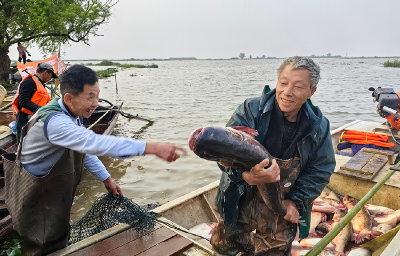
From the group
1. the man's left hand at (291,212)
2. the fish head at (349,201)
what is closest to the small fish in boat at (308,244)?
the fish head at (349,201)

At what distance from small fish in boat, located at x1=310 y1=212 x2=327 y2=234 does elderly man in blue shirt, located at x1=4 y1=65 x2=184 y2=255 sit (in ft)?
10.3

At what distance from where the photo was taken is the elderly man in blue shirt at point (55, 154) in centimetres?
220

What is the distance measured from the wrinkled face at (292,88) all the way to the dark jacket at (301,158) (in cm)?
13

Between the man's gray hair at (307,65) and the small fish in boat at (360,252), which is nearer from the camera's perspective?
the man's gray hair at (307,65)

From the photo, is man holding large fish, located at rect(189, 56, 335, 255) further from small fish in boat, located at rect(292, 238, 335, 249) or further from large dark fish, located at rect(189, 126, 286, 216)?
small fish in boat, located at rect(292, 238, 335, 249)

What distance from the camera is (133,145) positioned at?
2176 millimetres

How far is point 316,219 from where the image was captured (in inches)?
176

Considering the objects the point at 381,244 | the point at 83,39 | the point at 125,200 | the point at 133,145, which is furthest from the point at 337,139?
the point at 83,39

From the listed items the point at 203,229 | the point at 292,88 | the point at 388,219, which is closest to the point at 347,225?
the point at 388,219

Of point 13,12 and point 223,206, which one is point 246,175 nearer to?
point 223,206

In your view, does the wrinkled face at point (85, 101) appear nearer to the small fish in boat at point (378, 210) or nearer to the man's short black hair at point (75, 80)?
the man's short black hair at point (75, 80)

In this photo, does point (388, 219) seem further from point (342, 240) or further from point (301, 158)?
point (301, 158)

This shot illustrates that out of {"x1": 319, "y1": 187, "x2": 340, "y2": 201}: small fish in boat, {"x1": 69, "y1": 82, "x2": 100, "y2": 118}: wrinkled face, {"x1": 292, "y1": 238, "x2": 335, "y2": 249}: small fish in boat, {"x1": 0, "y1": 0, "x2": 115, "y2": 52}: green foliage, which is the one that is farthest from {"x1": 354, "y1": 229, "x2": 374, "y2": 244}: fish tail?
{"x1": 0, "y1": 0, "x2": 115, "y2": 52}: green foliage

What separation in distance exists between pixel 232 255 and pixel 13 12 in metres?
24.5
